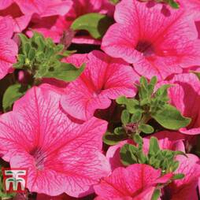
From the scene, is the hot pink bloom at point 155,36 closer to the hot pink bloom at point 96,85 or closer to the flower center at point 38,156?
the hot pink bloom at point 96,85

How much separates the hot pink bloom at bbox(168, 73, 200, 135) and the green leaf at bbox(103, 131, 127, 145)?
0.54ft

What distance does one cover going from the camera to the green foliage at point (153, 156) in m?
1.05

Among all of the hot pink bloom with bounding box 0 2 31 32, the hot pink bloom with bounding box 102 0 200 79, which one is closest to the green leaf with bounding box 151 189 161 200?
the hot pink bloom with bounding box 102 0 200 79

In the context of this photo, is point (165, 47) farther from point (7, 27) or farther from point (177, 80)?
point (7, 27)

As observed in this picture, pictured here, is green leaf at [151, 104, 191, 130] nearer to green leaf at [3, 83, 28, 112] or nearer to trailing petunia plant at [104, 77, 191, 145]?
trailing petunia plant at [104, 77, 191, 145]

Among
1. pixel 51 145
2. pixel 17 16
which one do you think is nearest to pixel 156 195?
pixel 51 145

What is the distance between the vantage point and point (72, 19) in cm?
149

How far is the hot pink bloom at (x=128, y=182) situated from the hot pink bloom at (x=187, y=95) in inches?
10.7

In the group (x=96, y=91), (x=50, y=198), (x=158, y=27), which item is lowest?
(x=50, y=198)

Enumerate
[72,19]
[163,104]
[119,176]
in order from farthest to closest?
[72,19] → [163,104] → [119,176]

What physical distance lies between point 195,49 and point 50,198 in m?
0.56

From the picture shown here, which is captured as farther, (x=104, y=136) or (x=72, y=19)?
(x=72, y=19)

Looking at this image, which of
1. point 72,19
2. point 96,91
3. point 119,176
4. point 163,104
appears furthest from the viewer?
point 72,19

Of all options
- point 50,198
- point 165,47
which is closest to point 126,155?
point 50,198
